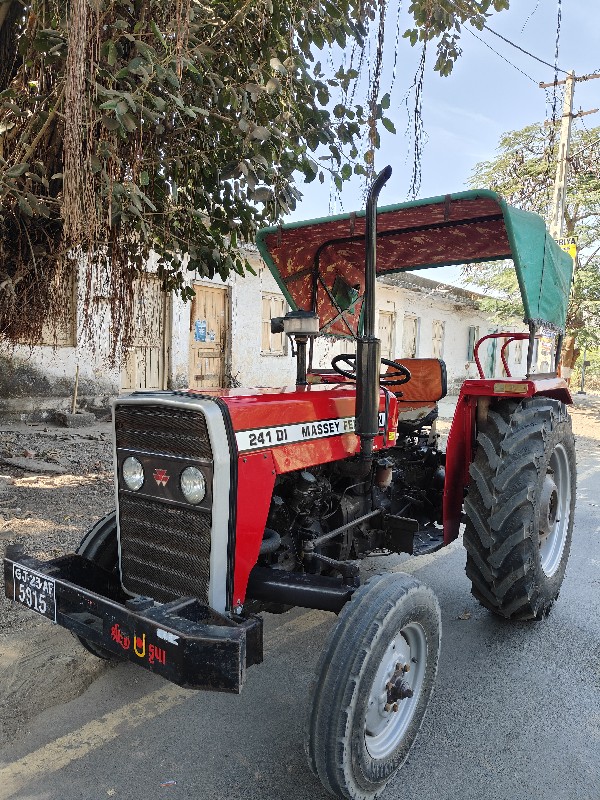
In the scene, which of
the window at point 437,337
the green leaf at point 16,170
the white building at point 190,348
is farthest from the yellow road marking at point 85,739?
the window at point 437,337

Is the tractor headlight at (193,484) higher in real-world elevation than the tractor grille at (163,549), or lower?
higher

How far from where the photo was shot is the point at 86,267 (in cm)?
434

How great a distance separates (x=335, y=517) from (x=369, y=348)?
1.01 metres

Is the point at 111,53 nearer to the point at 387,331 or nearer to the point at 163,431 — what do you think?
the point at 163,431

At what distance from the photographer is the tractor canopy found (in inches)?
130

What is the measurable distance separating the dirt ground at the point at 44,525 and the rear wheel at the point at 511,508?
193 cm

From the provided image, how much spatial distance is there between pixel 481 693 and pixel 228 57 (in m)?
4.07

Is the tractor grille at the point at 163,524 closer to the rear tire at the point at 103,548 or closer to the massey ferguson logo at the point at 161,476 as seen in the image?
the massey ferguson logo at the point at 161,476

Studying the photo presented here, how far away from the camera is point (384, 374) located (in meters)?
3.77

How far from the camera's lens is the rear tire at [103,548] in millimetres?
2775

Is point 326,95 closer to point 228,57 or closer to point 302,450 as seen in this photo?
point 228,57

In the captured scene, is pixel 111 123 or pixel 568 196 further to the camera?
pixel 568 196

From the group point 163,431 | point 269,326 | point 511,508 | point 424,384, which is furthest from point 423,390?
point 269,326

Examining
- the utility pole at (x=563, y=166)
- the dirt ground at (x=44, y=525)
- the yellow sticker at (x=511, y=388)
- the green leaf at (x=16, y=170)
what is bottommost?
the dirt ground at (x=44, y=525)
